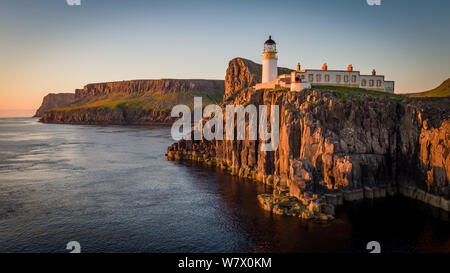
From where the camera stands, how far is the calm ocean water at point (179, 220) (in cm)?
3113

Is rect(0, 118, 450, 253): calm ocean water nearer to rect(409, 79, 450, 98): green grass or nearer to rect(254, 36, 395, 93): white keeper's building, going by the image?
rect(254, 36, 395, 93): white keeper's building

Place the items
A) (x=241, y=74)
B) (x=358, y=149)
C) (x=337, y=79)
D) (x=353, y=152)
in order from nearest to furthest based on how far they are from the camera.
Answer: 1. (x=353, y=152)
2. (x=358, y=149)
3. (x=337, y=79)
4. (x=241, y=74)

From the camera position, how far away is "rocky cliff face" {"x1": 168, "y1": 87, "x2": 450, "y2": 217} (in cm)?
4206

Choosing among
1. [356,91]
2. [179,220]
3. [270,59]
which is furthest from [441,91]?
[179,220]

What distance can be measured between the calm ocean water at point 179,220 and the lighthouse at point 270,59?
2434 cm

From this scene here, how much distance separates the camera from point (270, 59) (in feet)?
→ 223

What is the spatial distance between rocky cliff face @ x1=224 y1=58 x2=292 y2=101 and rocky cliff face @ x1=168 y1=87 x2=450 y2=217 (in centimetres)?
9081

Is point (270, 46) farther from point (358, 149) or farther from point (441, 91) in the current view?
point (441, 91)

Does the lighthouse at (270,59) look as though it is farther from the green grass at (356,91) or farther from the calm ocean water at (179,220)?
the calm ocean water at (179,220)

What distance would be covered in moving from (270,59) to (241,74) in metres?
83.0

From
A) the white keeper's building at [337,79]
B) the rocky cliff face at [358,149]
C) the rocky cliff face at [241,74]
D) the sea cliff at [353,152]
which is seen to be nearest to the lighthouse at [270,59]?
the white keeper's building at [337,79]
